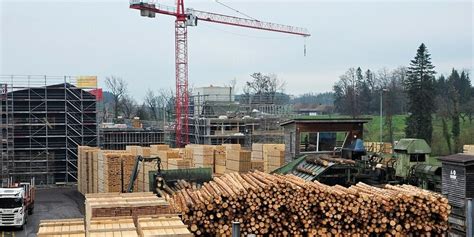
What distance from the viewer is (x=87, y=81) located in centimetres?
4247

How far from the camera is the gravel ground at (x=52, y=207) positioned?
2422 cm

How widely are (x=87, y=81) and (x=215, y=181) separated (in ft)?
97.2

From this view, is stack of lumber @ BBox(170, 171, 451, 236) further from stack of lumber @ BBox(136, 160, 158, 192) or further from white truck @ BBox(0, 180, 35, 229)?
white truck @ BBox(0, 180, 35, 229)

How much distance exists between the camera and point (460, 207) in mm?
15469

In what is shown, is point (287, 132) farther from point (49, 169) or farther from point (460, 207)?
point (49, 169)

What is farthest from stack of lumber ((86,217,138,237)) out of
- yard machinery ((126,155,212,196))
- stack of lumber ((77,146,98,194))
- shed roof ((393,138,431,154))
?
stack of lumber ((77,146,98,194))

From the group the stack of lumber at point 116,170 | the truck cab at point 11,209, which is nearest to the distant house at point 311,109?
the stack of lumber at point 116,170

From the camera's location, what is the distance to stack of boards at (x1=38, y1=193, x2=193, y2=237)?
9.71 meters

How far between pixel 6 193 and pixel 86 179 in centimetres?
1040

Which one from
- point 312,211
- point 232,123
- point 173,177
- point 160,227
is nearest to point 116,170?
point 173,177

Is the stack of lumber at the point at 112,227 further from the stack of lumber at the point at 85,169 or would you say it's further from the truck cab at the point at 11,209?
the stack of lumber at the point at 85,169

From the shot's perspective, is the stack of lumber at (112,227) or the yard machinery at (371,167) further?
the yard machinery at (371,167)

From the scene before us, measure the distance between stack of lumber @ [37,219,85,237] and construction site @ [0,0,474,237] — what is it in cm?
5

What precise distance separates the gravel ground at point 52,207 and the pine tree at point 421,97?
110 feet
